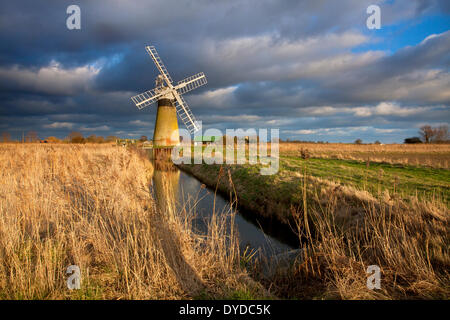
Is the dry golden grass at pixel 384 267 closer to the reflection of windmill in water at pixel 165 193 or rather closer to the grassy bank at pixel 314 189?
the grassy bank at pixel 314 189

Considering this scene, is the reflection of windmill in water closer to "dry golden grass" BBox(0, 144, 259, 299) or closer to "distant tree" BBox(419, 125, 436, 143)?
"dry golden grass" BBox(0, 144, 259, 299)

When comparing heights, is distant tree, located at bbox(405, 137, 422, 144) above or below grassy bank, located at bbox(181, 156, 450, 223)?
above

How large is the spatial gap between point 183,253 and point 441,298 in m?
3.40

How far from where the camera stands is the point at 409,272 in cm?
343

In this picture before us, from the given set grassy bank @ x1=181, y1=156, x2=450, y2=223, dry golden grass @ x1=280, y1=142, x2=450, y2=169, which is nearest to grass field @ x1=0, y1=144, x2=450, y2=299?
grassy bank @ x1=181, y1=156, x2=450, y2=223

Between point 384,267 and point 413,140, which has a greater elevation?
point 413,140

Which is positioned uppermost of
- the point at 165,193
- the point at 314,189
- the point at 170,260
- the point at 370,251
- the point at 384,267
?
the point at 165,193

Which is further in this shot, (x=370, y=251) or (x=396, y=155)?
(x=396, y=155)

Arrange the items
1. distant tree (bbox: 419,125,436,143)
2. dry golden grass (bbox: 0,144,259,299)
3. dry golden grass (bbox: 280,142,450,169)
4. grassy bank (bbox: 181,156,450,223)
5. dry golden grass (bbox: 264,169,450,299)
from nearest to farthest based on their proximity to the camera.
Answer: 1. dry golden grass (bbox: 0,144,259,299)
2. dry golden grass (bbox: 264,169,450,299)
3. grassy bank (bbox: 181,156,450,223)
4. dry golden grass (bbox: 280,142,450,169)
5. distant tree (bbox: 419,125,436,143)

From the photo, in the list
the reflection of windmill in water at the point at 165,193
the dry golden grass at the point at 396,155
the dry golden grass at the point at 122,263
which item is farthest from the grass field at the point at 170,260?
the dry golden grass at the point at 396,155

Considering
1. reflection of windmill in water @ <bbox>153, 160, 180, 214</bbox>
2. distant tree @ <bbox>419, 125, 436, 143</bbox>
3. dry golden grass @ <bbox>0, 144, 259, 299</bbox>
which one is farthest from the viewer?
distant tree @ <bbox>419, 125, 436, 143</bbox>

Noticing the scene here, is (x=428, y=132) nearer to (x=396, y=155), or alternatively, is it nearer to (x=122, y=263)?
(x=396, y=155)

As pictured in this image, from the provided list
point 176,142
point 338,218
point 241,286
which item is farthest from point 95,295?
point 176,142

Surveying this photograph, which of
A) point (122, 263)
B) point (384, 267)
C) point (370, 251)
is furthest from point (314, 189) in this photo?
point (122, 263)
